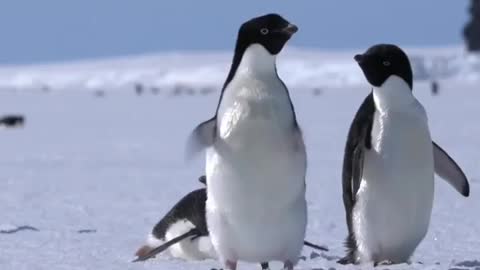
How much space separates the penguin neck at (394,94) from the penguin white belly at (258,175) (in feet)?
1.28

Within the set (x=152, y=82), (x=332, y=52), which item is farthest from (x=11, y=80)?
(x=332, y=52)

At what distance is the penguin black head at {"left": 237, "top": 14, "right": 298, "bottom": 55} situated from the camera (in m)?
3.73

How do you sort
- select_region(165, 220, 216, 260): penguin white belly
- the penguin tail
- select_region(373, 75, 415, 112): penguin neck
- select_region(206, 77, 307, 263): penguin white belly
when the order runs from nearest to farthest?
select_region(206, 77, 307, 263): penguin white belly
select_region(373, 75, 415, 112): penguin neck
select_region(165, 220, 216, 260): penguin white belly
the penguin tail

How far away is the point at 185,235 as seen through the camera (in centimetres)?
415

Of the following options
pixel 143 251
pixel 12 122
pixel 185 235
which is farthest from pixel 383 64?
pixel 12 122

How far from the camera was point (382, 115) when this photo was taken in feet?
12.9

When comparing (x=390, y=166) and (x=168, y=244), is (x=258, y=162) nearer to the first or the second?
(x=390, y=166)

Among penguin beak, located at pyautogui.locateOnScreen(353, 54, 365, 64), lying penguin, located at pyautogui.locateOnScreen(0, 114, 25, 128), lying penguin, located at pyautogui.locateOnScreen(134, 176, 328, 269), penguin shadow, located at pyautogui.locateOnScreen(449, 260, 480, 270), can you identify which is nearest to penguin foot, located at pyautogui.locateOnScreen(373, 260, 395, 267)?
penguin shadow, located at pyautogui.locateOnScreen(449, 260, 480, 270)

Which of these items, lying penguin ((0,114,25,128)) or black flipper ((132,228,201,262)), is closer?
black flipper ((132,228,201,262))

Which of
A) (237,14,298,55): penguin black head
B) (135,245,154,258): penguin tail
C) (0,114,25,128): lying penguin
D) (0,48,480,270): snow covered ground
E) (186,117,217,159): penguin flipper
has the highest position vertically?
(237,14,298,55): penguin black head

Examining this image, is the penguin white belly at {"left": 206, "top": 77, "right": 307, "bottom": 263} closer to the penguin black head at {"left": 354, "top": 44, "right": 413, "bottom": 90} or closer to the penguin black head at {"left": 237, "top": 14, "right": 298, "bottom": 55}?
the penguin black head at {"left": 237, "top": 14, "right": 298, "bottom": 55}

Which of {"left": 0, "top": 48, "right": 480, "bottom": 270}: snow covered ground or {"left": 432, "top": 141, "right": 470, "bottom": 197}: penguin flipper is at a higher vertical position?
{"left": 432, "top": 141, "right": 470, "bottom": 197}: penguin flipper

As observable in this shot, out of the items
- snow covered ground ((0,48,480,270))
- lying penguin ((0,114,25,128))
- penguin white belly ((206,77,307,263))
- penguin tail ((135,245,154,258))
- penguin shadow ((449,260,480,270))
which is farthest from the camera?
lying penguin ((0,114,25,128))

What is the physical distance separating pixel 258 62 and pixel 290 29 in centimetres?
15
